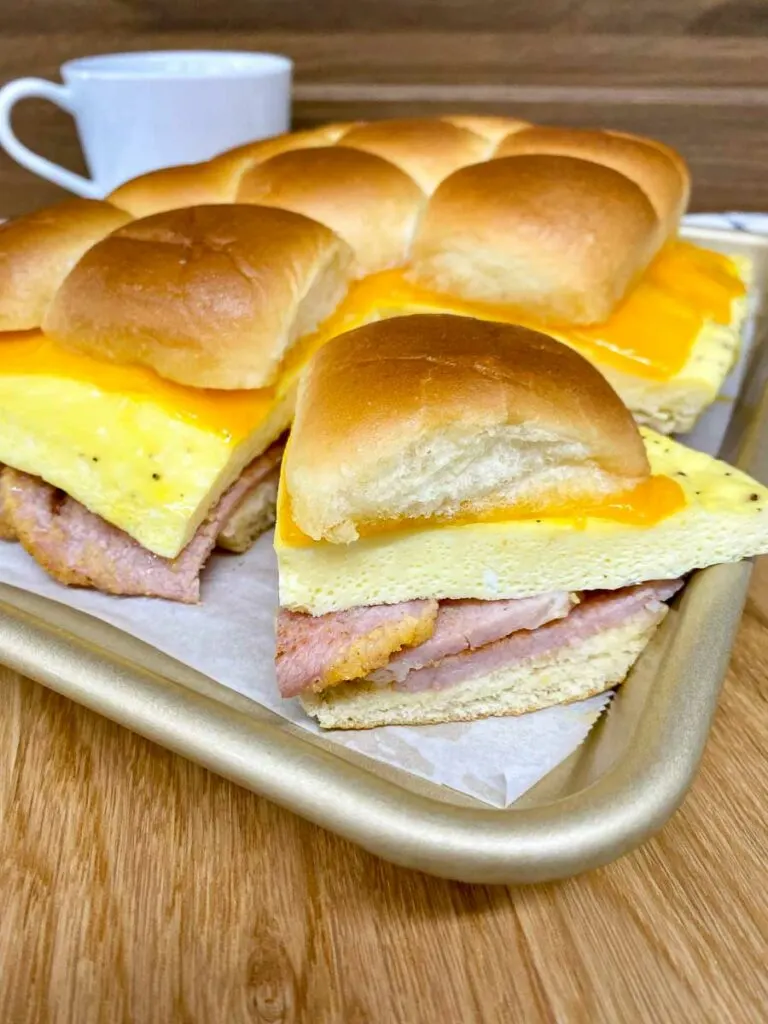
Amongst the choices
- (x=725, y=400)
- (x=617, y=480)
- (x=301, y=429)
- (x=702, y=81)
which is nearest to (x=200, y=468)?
(x=301, y=429)

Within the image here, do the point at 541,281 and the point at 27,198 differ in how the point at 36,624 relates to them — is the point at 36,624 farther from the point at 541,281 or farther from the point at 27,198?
the point at 27,198

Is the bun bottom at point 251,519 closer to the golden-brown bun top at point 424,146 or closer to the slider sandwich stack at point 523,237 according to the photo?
the slider sandwich stack at point 523,237

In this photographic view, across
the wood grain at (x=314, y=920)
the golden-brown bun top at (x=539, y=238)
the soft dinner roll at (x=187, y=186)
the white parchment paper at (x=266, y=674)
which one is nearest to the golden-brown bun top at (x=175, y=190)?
the soft dinner roll at (x=187, y=186)

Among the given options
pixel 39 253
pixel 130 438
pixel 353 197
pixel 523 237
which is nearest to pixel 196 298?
pixel 130 438

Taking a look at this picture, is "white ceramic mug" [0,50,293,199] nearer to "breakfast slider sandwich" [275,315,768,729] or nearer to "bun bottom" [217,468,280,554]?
"bun bottom" [217,468,280,554]

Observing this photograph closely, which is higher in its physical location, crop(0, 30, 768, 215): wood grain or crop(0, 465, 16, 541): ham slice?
crop(0, 30, 768, 215): wood grain

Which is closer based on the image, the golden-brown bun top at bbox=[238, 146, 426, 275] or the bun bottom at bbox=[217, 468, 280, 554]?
the bun bottom at bbox=[217, 468, 280, 554]

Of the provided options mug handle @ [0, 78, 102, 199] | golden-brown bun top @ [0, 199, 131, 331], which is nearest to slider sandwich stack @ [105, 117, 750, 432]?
golden-brown bun top @ [0, 199, 131, 331]
